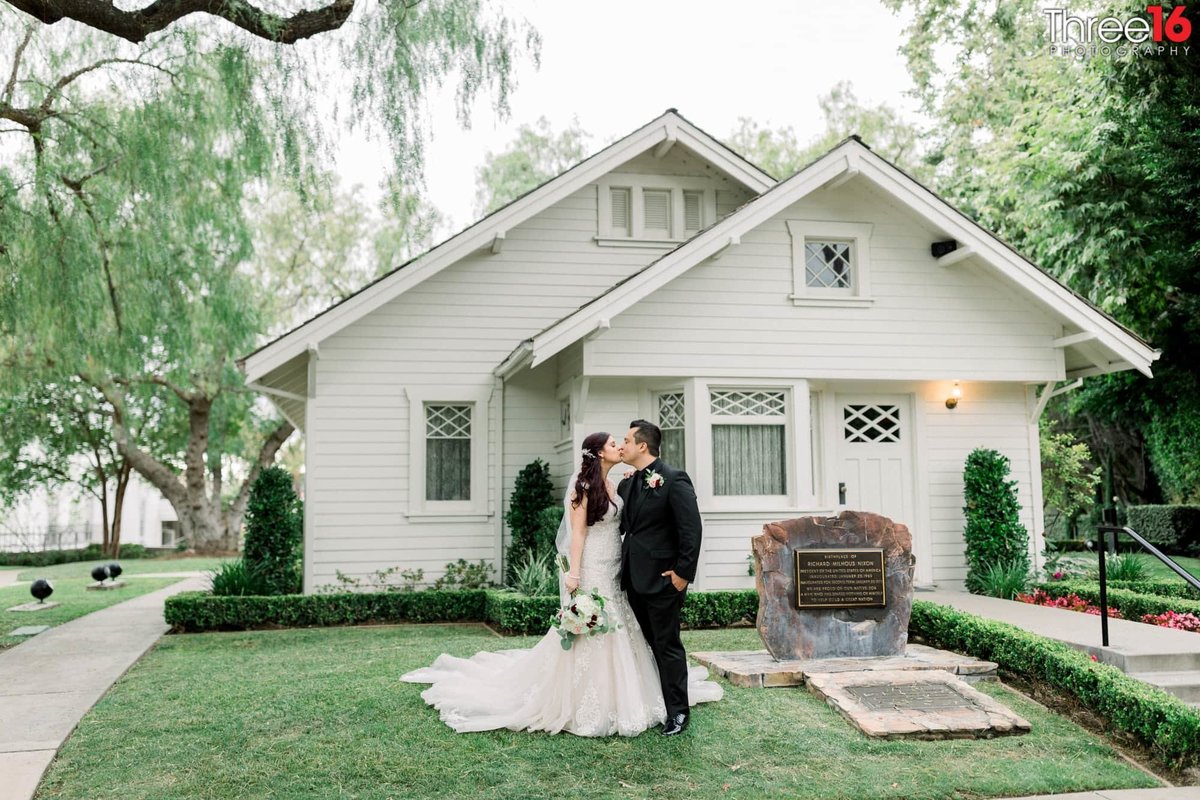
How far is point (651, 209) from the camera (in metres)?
15.0

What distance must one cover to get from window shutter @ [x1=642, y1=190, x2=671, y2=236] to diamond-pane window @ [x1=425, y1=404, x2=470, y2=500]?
4065mm

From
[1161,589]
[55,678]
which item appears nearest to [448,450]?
[55,678]

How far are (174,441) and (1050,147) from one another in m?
27.6

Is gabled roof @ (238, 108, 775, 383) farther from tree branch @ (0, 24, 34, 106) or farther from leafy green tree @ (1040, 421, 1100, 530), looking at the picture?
leafy green tree @ (1040, 421, 1100, 530)

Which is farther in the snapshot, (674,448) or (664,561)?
(674,448)

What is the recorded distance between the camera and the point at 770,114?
3588cm

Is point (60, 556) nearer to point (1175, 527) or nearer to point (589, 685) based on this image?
point (589, 685)

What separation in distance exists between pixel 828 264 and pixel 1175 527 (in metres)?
15.4

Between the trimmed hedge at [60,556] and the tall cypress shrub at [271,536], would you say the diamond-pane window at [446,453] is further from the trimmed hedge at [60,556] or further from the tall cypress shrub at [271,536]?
the trimmed hedge at [60,556]

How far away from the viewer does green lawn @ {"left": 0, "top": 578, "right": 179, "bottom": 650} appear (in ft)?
43.9

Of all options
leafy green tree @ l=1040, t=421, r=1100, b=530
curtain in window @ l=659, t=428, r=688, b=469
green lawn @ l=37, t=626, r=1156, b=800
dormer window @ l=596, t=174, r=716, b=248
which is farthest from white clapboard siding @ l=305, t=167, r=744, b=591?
leafy green tree @ l=1040, t=421, r=1100, b=530

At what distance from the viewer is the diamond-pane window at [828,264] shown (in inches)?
510

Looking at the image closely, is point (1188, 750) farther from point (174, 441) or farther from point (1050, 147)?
point (174, 441)

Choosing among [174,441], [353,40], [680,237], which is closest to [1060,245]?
[680,237]
